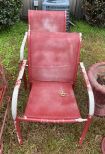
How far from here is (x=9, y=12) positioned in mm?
4992

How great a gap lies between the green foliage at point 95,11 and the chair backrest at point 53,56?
215 cm

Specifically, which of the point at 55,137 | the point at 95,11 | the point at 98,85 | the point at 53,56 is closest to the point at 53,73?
the point at 53,56

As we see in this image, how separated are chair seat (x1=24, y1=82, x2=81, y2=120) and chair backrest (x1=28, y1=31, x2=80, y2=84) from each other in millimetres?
122

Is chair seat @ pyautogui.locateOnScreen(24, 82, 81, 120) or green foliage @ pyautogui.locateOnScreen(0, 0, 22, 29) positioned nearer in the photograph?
chair seat @ pyautogui.locateOnScreen(24, 82, 81, 120)

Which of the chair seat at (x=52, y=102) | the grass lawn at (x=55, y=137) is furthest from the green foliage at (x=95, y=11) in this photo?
the chair seat at (x=52, y=102)

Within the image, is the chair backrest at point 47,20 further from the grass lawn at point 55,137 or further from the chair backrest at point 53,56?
the grass lawn at point 55,137

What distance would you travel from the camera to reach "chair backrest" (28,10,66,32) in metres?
4.09

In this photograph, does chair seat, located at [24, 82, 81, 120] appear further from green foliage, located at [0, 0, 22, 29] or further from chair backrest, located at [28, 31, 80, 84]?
green foliage, located at [0, 0, 22, 29]

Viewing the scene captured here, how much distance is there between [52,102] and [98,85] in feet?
2.22

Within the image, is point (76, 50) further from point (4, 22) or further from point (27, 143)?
point (4, 22)

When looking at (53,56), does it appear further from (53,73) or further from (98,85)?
(98,85)

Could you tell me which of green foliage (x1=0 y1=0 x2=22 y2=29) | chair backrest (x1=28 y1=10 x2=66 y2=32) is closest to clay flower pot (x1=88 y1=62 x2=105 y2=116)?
chair backrest (x1=28 y1=10 x2=66 y2=32)

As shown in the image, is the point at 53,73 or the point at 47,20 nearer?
the point at 53,73

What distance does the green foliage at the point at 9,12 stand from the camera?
4910 millimetres
